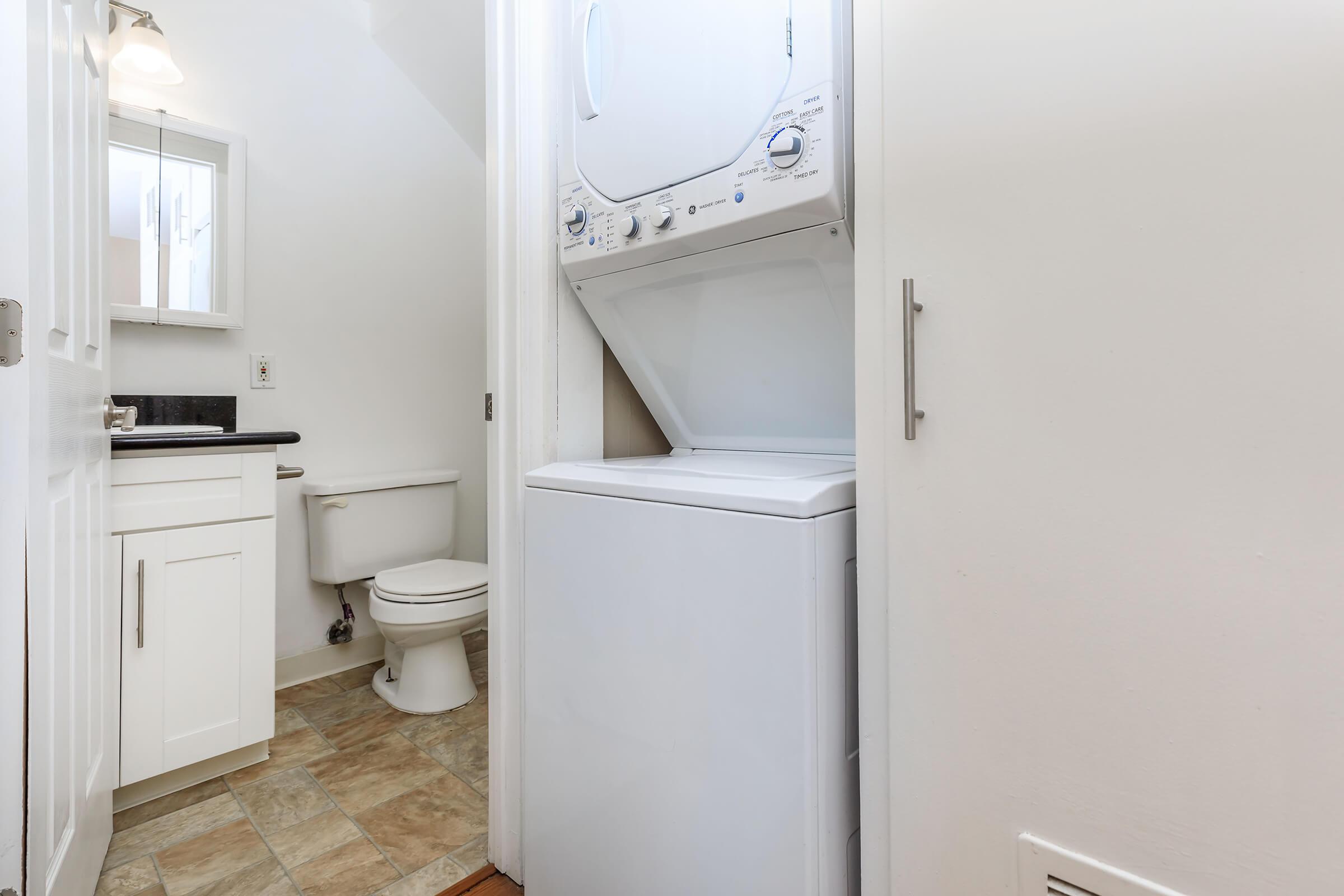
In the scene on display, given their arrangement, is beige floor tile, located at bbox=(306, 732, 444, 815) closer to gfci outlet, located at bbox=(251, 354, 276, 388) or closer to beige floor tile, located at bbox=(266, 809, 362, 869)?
beige floor tile, located at bbox=(266, 809, 362, 869)

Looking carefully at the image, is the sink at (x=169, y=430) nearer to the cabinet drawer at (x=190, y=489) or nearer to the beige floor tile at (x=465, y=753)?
the cabinet drawer at (x=190, y=489)

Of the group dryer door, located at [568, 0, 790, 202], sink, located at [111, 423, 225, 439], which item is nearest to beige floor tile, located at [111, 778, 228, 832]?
sink, located at [111, 423, 225, 439]

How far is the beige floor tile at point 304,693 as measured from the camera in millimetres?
2102

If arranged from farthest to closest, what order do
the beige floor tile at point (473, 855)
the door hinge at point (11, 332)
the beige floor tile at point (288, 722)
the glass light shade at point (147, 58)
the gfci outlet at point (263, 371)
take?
1. the gfci outlet at point (263, 371)
2. the beige floor tile at point (288, 722)
3. the glass light shade at point (147, 58)
4. the beige floor tile at point (473, 855)
5. the door hinge at point (11, 332)

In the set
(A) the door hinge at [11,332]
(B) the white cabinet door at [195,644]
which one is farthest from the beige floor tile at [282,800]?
(A) the door hinge at [11,332]

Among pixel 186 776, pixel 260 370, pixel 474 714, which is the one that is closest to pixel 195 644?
pixel 186 776

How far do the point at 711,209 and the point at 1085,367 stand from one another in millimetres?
576

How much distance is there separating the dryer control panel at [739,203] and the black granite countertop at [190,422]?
1.04 meters


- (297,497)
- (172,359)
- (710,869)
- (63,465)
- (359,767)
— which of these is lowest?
(359,767)

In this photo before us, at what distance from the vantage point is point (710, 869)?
88 cm

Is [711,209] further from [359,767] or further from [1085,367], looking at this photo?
[359,767]

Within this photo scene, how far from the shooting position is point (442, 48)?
2.32 metres

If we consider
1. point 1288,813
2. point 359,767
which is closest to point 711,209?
point 1288,813

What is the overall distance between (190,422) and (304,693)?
97 cm
